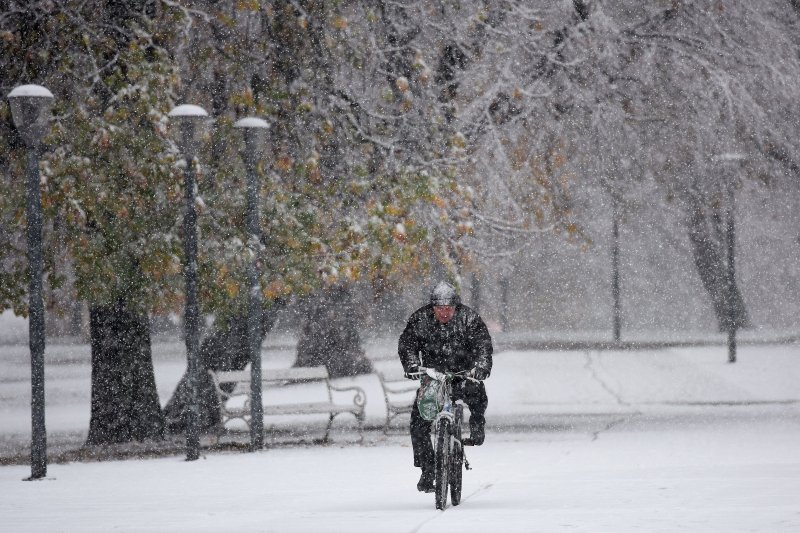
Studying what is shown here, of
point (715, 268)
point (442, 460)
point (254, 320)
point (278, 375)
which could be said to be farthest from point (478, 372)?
point (715, 268)

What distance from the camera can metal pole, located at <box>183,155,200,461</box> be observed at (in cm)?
1525

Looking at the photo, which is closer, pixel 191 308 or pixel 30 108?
pixel 30 108

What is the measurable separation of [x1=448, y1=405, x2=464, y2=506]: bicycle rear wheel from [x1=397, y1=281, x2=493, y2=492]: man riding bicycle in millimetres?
86

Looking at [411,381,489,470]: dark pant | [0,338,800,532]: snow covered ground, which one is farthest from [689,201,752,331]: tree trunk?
[411,381,489,470]: dark pant

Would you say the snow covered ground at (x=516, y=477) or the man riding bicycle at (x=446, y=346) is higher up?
the man riding bicycle at (x=446, y=346)

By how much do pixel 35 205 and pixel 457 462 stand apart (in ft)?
17.4

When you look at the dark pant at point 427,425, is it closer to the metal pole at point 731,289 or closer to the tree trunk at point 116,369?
the tree trunk at point 116,369

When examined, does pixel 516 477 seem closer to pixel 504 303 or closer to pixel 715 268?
pixel 715 268

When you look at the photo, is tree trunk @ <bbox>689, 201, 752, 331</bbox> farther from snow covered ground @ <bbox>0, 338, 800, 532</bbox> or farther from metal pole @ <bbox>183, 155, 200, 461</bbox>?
metal pole @ <bbox>183, 155, 200, 461</bbox>

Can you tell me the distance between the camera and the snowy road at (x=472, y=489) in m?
9.64

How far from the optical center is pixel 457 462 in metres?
10.5

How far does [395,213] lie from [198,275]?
2.48 metres

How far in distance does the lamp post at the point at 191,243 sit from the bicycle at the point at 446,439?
5.33m

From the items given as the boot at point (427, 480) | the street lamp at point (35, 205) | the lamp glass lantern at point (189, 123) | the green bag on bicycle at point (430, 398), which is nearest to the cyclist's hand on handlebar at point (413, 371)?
the green bag on bicycle at point (430, 398)
